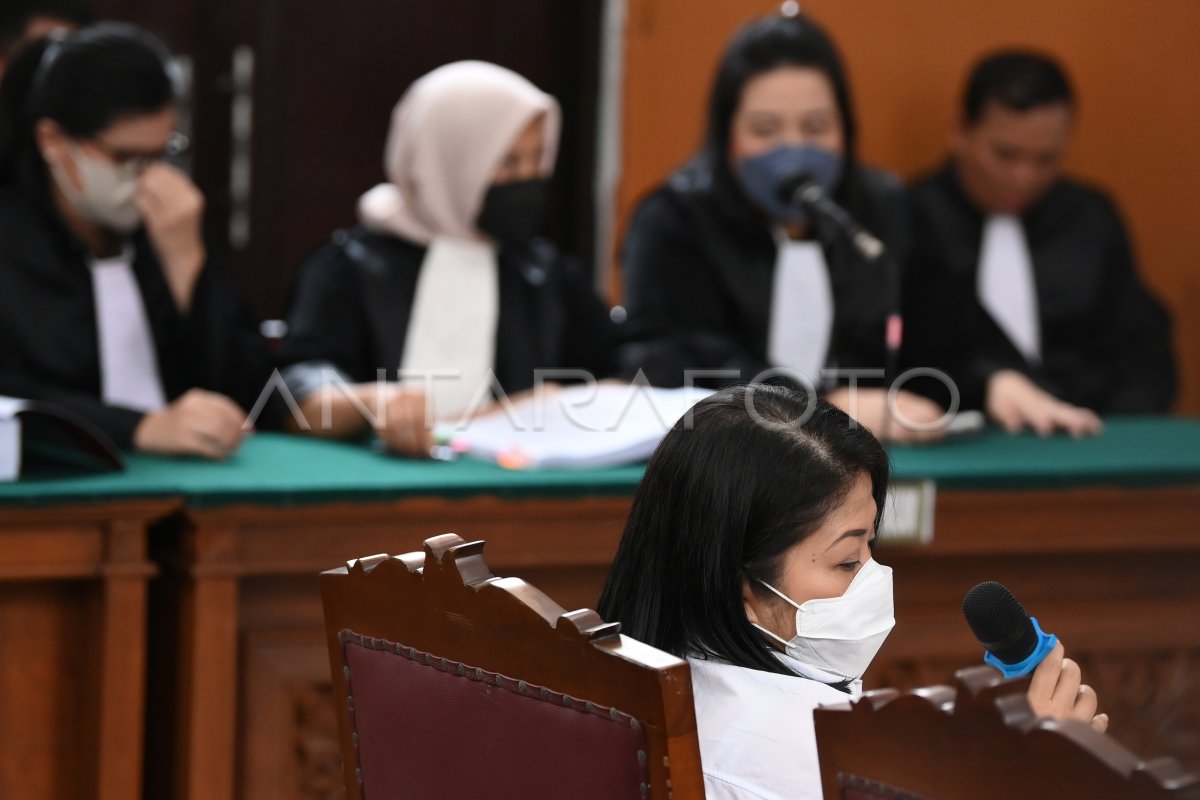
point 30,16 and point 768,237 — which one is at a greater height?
point 30,16

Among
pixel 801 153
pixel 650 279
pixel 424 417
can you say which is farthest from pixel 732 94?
pixel 424 417

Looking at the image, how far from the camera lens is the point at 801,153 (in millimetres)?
3416

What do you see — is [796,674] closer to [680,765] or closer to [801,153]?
[680,765]

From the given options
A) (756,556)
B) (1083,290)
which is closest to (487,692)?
(756,556)

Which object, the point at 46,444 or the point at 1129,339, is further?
the point at 1129,339

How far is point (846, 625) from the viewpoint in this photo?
1.55m

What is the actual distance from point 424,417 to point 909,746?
1.81 meters

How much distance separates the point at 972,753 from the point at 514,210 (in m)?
2.41

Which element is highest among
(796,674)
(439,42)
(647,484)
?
(439,42)

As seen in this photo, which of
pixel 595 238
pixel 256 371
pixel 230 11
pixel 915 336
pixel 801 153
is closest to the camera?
pixel 256 371

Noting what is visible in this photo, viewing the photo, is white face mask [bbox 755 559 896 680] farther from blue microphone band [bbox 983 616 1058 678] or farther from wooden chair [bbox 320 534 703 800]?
wooden chair [bbox 320 534 703 800]

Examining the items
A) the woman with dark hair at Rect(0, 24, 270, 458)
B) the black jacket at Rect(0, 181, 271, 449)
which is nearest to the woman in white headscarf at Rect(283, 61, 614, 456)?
the black jacket at Rect(0, 181, 271, 449)

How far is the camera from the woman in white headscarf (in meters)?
3.27

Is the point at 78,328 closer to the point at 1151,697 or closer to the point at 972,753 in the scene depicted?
the point at 1151,697
